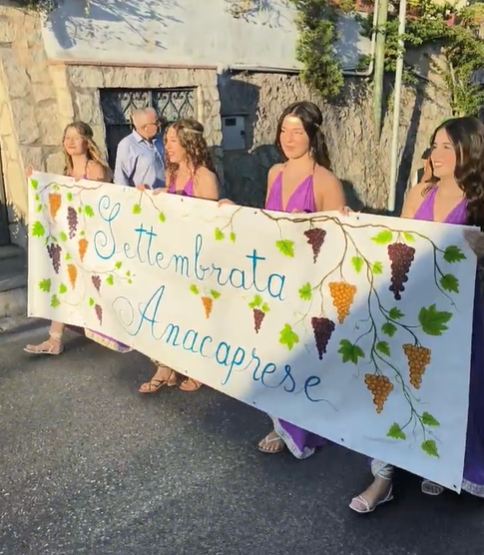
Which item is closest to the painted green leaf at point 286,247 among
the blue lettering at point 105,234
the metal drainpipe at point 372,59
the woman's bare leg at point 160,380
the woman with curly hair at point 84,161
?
the blue lettering at point 105,234

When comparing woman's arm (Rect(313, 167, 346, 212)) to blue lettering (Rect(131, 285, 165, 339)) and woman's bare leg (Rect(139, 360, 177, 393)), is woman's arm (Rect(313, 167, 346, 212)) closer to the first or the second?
blue lettering (Rect(131, 285, 165, 339))

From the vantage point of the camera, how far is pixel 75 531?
2.51 meters

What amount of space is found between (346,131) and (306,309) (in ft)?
21.2

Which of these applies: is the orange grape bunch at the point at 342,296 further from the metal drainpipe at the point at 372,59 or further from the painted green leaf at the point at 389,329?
the metal drainpipe at the point at 372,59

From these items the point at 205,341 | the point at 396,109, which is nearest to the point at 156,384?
the point at 205,341

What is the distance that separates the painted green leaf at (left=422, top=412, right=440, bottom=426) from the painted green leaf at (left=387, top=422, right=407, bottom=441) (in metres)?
0.11

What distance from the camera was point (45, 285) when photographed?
4125 mm

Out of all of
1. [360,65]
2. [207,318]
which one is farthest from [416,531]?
[360,65]

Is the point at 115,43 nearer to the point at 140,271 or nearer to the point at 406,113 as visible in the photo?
the point at 140,271

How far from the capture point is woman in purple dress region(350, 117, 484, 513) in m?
2.47

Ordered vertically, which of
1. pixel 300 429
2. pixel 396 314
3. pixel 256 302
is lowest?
pixel 300 429

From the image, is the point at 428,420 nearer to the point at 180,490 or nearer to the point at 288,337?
the point at 288,337

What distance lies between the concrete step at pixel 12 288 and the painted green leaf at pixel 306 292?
10.4ft

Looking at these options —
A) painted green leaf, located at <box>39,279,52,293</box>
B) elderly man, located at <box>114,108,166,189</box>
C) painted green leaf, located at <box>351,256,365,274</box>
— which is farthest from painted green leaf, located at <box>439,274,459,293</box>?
elderly man, located at <box>114,108,166,189</box>
